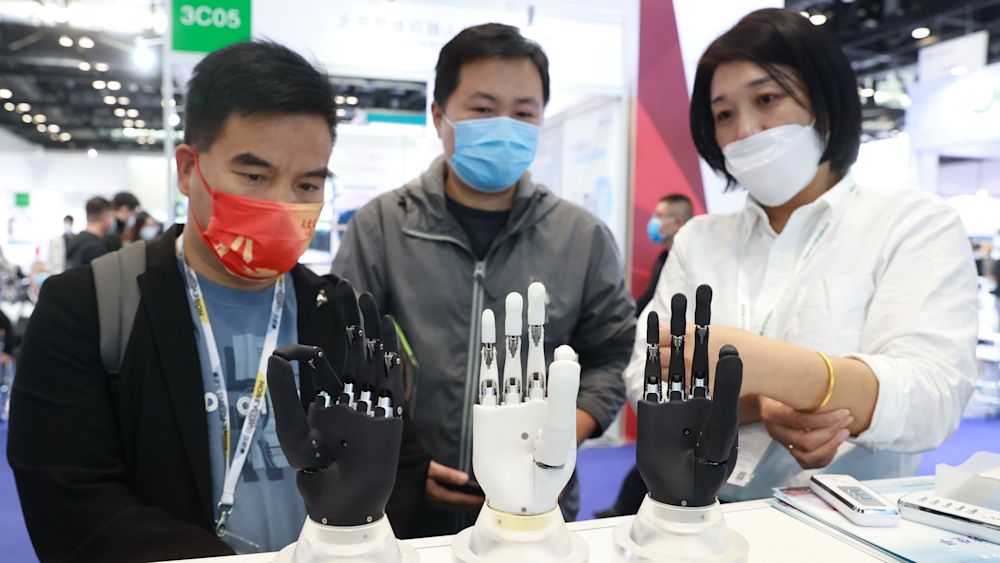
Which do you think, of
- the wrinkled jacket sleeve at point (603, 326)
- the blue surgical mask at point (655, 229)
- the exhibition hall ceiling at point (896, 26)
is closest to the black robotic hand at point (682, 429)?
the wrinkled jacket sleeve at point (603, 326)

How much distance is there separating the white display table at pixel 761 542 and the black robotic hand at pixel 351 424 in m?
0.30

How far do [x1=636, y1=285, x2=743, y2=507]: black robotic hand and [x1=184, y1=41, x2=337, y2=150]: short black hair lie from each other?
939mm

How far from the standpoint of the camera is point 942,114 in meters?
7.82

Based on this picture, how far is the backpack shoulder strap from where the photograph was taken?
1202 mm

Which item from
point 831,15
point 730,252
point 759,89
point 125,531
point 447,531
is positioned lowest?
point 447,531

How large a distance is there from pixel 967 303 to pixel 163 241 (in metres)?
1.52

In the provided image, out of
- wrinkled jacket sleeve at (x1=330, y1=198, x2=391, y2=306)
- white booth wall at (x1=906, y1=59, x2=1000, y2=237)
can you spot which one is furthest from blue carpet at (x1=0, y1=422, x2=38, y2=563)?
white booth wall at (x1=906, y1=59, x2=1000, y2=237)

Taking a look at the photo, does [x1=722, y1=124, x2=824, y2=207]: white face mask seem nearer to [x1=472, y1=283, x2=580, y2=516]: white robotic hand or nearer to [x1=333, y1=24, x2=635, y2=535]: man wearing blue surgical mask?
[x1=333, y1=24, x2=635, y2=535]: man wearing blue surgical mask

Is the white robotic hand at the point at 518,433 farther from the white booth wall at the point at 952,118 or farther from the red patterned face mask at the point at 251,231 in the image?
the white booth wall at the point at 952,118

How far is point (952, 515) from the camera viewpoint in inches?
38.0

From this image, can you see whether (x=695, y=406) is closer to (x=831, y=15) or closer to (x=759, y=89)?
(x=759, y=89)

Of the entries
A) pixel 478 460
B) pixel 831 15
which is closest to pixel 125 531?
pixel 478 460

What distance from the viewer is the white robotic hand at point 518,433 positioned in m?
0.63

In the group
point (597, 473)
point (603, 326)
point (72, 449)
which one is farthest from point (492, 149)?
point (597, 473)
